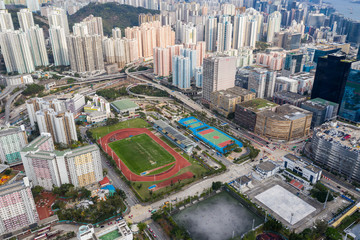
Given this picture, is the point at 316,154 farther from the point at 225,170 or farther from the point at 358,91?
the point at 358,91

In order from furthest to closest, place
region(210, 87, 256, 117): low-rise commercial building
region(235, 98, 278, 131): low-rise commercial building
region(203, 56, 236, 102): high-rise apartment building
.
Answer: region(203, 56, 236, 102): high-rise apartment building
region(210, 87, 256, 117): low-rise commercial building
region(235, 98, 278, 131): low-rise commercial building

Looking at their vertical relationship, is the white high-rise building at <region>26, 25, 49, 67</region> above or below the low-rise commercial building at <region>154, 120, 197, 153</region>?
above

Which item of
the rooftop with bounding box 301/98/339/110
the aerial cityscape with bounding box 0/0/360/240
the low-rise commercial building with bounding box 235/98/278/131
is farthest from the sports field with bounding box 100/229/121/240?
the rooftop with bounding box 301/98/339/110

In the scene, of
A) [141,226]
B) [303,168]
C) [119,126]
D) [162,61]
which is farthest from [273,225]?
[162,61]

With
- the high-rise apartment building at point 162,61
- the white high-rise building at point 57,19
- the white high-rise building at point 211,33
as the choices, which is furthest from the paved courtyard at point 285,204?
the white high-rise building at point 57,19

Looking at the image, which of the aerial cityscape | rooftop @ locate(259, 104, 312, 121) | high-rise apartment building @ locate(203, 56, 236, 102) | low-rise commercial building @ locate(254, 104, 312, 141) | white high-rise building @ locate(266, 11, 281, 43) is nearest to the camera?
the aerial cityscape

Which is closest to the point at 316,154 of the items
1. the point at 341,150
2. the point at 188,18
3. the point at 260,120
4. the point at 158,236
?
the point at 341,150

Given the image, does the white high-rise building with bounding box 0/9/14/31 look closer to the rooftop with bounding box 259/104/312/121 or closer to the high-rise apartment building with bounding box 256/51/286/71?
the high-rise apartment building with bounding box 256/51/286/71
